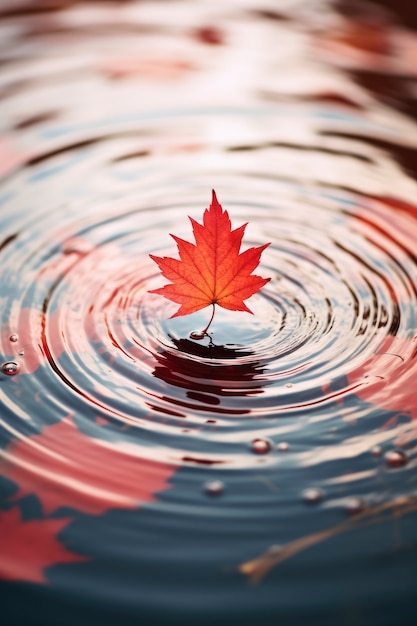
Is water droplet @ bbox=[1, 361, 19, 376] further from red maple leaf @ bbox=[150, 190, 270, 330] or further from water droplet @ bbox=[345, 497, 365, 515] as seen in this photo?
water droplet @ bbox=[345, 497, 365, 515]

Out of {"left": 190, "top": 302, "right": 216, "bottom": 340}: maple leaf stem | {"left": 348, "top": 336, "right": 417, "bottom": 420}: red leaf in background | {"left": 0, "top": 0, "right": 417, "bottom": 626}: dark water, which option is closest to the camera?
{"left": 0, "top": 0, "right": 417, "bottom": 626}: dark water


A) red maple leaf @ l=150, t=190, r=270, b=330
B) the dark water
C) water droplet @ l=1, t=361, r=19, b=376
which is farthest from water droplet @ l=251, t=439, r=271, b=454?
water droplet @ l=1, t=361, r=19, b=376

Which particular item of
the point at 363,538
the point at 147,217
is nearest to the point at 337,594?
the point at 363,538

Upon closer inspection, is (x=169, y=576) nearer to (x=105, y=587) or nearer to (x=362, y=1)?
(x=105, y=587)

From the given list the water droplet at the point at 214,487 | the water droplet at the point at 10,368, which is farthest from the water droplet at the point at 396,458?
the water droplet at the point at 10,368

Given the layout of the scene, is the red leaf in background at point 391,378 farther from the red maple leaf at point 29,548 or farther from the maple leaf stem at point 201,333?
the red maple leaf at point 29,548

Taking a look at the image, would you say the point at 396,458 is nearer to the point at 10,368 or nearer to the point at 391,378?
the point at 391,378
